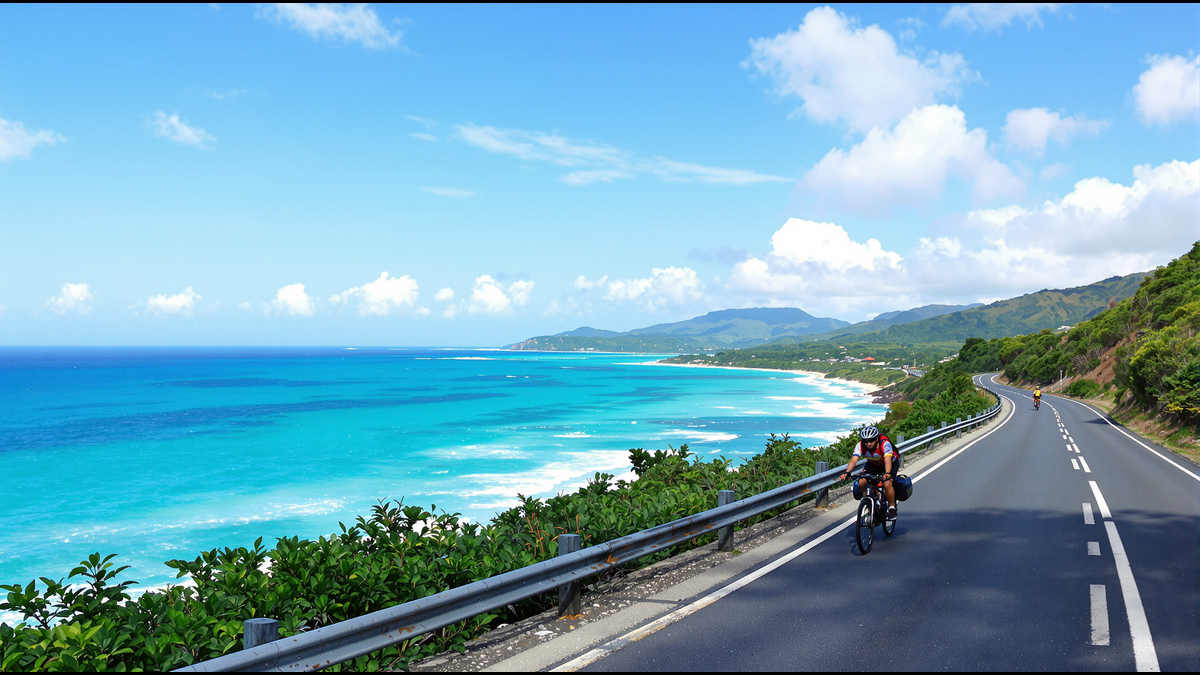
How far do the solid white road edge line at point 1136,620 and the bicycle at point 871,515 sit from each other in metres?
2.71

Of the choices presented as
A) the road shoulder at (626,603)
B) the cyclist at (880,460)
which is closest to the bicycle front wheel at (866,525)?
the cyclist at (880,460)

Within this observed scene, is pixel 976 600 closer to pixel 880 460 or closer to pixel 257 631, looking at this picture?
pixel 880 460

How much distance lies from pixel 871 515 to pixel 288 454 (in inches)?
2078

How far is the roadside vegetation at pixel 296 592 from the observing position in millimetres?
4395

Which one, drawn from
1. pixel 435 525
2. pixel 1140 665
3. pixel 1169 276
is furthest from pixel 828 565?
pixel 1169 276

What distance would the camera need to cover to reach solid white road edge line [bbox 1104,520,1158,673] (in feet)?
17.3

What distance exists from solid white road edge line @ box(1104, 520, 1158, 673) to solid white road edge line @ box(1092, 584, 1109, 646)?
0.18 m

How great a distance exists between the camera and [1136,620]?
6.22 meters

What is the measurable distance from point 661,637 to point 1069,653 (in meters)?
3.42

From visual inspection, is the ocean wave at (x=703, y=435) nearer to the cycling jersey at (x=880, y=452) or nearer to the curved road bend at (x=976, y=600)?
the curved road bend at (x=976, y=600)

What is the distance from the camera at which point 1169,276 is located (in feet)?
219

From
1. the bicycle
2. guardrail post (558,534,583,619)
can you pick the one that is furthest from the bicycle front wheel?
guardrail post (558,534,583,619)

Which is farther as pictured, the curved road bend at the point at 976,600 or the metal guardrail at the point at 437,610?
the curved road bend at the point at 976,600

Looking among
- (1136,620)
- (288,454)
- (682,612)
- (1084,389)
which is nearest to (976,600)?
(1136,620)
